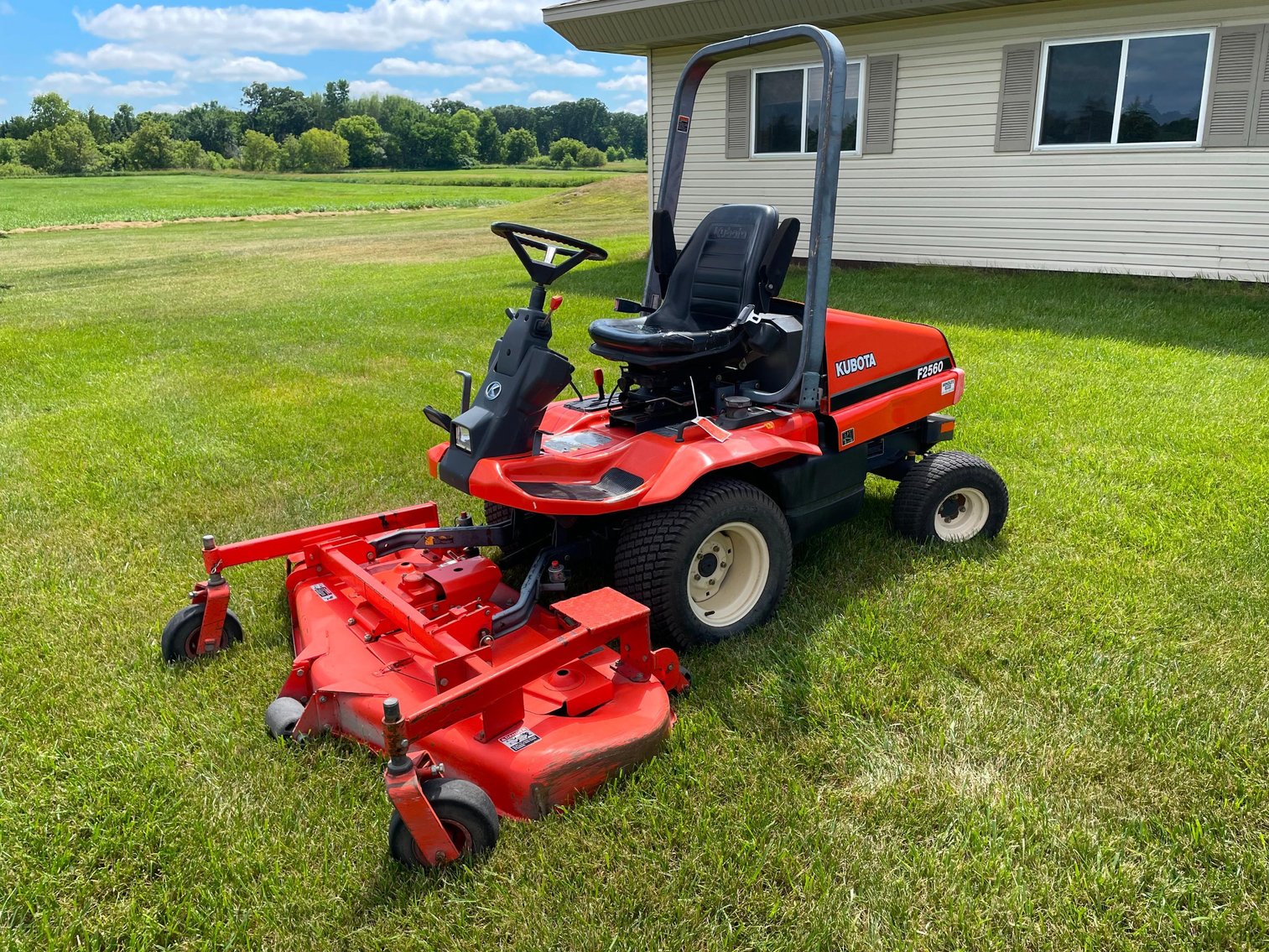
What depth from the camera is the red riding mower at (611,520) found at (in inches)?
101

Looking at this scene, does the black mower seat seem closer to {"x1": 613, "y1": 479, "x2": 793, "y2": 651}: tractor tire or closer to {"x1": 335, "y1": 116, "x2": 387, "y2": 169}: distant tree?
{"x1": 613, "y1": 479, "x2": 793, "y2": 651}: tractor tire

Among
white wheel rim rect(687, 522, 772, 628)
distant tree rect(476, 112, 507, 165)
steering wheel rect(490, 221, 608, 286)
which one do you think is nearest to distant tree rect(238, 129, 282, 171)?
distant tree rect(476, 112, 507, 165)

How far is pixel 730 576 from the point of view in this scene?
3.58 metres

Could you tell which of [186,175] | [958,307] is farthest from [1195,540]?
[186,175]

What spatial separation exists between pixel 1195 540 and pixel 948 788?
7.65 ft

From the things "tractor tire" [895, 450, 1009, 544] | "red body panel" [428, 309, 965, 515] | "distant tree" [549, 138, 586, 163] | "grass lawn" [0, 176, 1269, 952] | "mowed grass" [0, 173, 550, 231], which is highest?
"distant tree" [549, 138, 586, 163]

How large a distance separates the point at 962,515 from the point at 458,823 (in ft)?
9.75

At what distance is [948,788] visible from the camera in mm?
2641

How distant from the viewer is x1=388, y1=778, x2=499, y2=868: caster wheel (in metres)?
2.31

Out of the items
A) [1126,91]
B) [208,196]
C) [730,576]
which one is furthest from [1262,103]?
[208,196]

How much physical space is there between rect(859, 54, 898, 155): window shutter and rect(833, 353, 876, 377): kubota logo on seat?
8930 mm

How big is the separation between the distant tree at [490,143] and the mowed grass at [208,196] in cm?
3979

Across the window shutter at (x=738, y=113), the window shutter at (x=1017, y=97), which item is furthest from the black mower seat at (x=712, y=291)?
the window shutter at (x=738, y=113)

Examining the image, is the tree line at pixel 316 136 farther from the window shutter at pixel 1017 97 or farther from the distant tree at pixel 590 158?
the window shutter at pixel 1017 97
